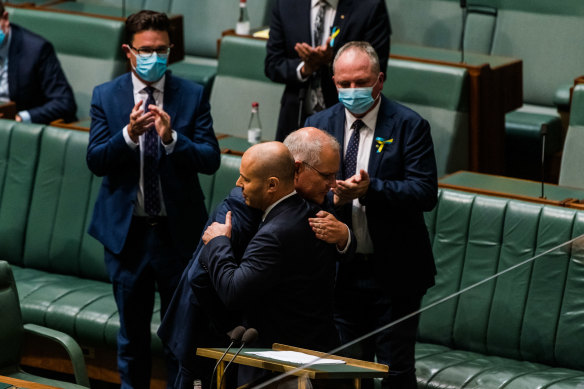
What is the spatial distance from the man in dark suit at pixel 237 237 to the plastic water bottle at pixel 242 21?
8.78 ft

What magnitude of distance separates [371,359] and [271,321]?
51 cm

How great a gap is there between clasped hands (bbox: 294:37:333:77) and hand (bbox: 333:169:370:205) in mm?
1113

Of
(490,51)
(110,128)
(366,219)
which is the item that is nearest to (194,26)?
(490,51)

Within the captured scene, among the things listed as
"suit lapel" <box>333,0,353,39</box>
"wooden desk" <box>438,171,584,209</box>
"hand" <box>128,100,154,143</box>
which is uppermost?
"suit lapel" <box>333,0,353,39</box>

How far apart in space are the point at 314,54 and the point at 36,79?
5.12 feet

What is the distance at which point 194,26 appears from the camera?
5.84 metres

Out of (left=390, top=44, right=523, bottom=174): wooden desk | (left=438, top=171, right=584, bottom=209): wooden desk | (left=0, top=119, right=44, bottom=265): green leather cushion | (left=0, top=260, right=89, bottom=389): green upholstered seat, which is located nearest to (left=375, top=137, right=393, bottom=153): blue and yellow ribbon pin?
(left=438, top=171, right=584, bottom=209): wooden desk

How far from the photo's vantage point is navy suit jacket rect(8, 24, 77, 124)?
450 cm

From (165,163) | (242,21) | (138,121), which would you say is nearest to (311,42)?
(165,163)

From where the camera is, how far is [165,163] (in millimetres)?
3080

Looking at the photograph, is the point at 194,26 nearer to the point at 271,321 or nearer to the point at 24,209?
the point at 24,209

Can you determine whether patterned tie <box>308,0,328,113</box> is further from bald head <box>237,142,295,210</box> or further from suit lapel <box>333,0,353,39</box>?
bald head <box>237,142,295,210</box>

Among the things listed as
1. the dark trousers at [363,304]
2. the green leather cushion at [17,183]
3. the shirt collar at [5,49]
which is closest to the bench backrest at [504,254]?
the dark trousers at [363,304]

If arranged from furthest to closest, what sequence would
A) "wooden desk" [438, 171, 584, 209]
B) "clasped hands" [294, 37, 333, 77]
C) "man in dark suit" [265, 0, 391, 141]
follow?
1. "man in dark suit" [265, 0, 391, 141]
2. "clasped hands" [294, 37, 333, 77]
3. "wooden desk" [438, 171, 584, 209]
